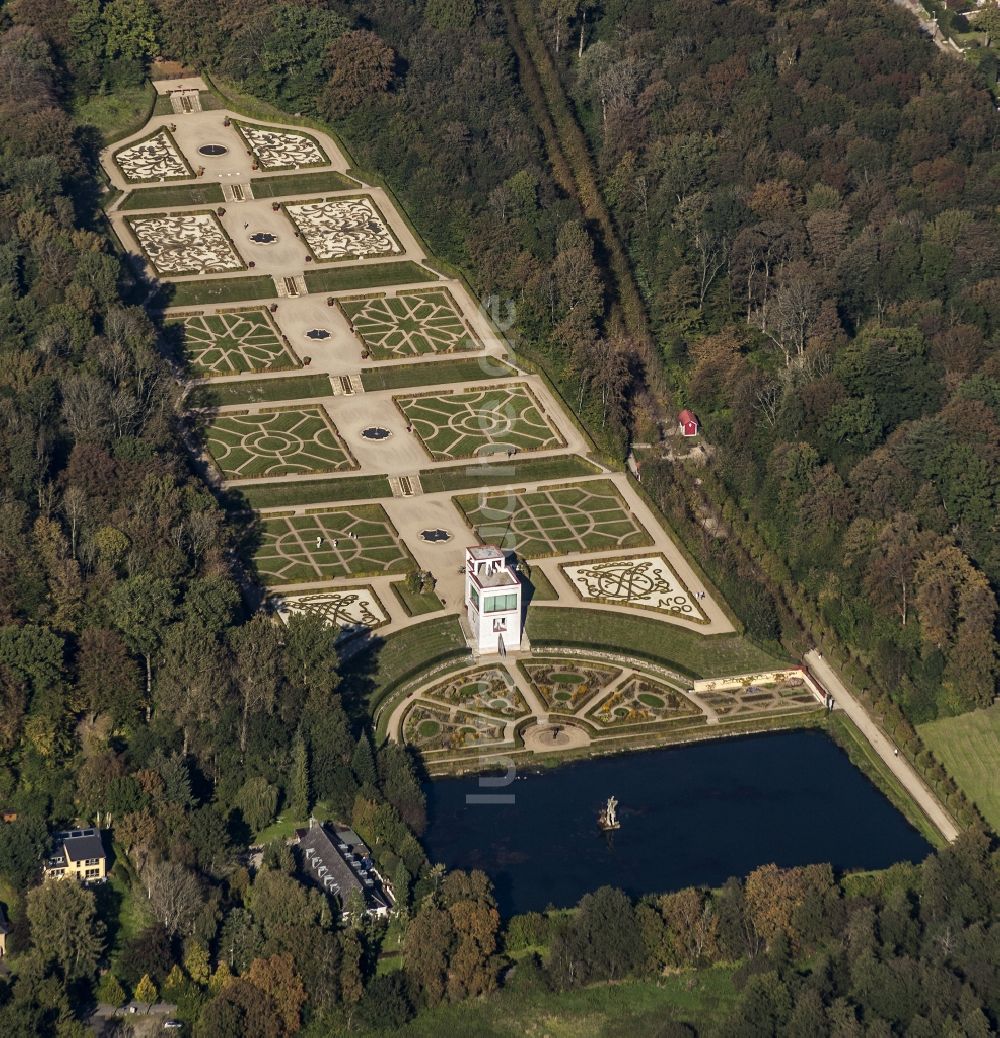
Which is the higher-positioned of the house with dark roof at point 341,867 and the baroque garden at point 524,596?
the baroque garden at point 524,596

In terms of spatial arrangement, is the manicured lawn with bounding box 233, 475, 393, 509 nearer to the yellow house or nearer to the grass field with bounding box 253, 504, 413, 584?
the grass field with bounding box 253, 504, 413, 584

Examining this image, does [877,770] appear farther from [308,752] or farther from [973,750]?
[308,752]

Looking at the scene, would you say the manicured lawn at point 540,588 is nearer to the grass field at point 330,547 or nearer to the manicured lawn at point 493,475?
the grass field at point 330,547

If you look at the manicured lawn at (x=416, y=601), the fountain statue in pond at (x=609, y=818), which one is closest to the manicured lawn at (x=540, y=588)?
the manicured lawn at (x=416, y=601)

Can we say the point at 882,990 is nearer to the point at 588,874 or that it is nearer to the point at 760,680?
the point at 588,874

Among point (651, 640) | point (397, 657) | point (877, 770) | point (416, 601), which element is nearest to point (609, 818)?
point (877, 770)

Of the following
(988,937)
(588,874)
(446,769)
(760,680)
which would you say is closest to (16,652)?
(446,769)

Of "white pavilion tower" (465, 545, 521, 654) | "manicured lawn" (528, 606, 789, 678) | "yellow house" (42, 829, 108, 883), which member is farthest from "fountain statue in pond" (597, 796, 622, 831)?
"yellow house" (42, 829, 108, 883)
